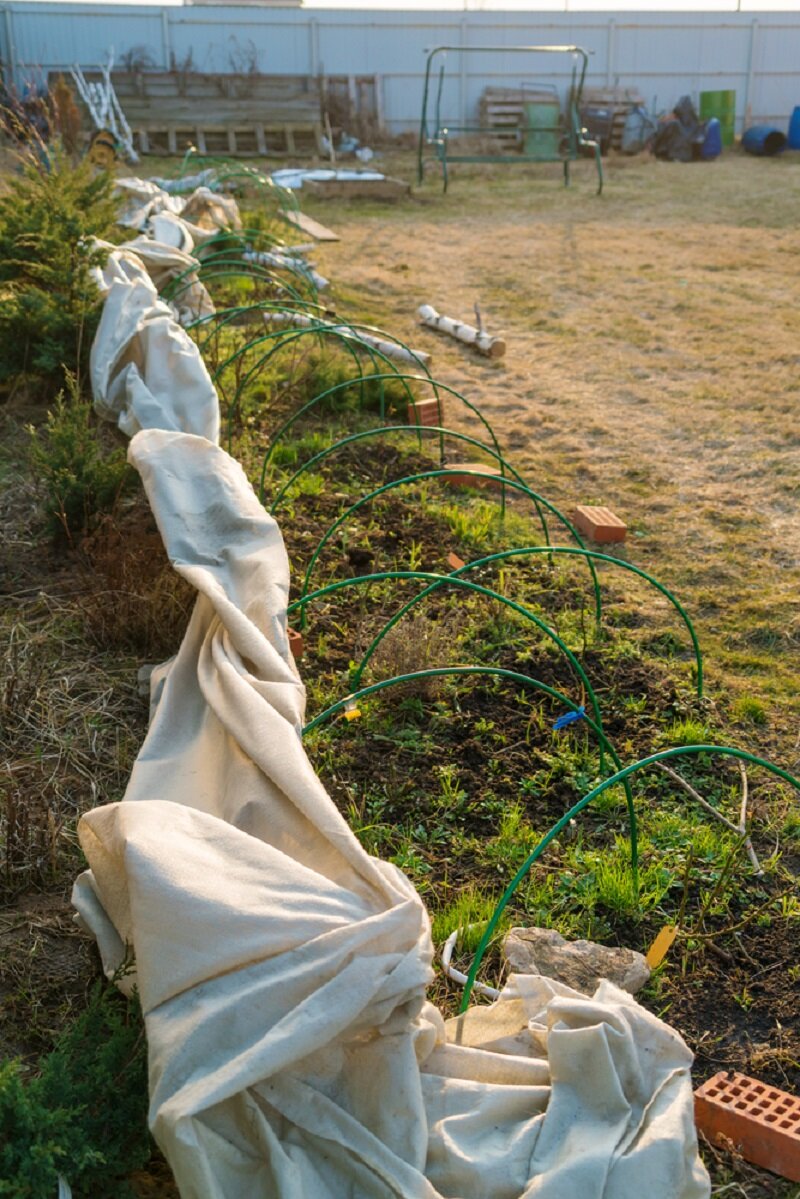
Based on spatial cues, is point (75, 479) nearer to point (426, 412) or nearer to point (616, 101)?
point (426, 412)

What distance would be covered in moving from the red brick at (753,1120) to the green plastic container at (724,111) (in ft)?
68.1

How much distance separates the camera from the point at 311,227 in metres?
12.5

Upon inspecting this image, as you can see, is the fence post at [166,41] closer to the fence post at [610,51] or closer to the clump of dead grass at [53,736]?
the fence post at [610,51]

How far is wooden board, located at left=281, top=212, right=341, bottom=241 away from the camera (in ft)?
39.5

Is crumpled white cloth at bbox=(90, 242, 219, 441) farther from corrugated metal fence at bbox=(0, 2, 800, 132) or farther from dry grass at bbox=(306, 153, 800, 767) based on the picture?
corrugated metal fence at bbox=(0, 2, 800, 132)

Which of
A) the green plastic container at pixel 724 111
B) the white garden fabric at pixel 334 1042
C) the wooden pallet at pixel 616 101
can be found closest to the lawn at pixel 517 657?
the white garden fabric at pixel 334 1042

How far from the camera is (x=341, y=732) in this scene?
391 centimetres

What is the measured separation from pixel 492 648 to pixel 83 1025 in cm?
237

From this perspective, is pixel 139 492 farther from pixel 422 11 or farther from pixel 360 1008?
pixel 422 11

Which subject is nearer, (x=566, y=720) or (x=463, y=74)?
(x=566, y=720)

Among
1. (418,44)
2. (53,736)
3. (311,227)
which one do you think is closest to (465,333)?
(311,227)

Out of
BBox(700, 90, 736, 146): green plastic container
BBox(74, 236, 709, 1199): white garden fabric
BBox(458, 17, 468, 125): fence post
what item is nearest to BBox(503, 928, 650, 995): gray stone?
BBox(74, 236, 709, 1199): white garden fabric

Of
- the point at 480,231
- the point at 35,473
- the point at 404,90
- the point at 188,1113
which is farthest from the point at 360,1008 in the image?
the point at 404,90

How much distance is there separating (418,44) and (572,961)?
21501 mm
